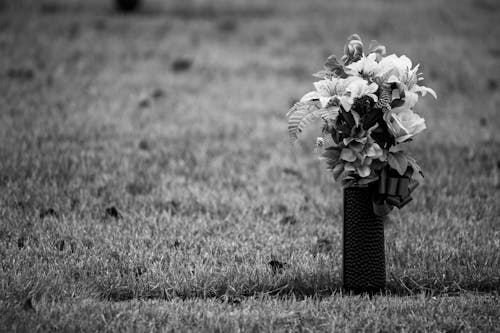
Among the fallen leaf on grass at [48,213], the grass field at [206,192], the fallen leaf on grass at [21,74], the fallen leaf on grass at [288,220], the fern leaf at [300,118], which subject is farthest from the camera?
the fallen leaf on grass at [21,74]

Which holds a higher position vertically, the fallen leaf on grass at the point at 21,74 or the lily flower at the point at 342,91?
the fallen leaf on grass at the point at 21,74

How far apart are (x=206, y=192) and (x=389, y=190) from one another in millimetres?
2120

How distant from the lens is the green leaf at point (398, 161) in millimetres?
3156

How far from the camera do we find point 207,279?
3.37 meters

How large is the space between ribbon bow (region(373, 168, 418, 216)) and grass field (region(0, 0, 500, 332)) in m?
0.52

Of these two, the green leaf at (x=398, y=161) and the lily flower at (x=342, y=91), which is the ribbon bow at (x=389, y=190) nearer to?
the green leaf at (x=398, y=161)

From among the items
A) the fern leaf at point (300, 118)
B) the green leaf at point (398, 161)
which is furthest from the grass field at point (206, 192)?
the fern leaf at point (300, 118)

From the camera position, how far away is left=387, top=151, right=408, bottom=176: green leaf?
3.16 meters

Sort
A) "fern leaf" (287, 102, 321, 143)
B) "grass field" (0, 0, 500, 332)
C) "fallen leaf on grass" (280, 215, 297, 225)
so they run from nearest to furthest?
"grass field" (0, 0, 500, 332) → "fern leaf" (287, 102, 321, 143) → "fallen leaf on grass" (280, 215, 297, 225)

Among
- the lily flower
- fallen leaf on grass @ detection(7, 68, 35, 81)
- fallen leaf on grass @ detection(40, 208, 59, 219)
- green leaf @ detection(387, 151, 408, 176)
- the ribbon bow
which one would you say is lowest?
fallen leaf on grass @ detection(40, 208, 59, 219)

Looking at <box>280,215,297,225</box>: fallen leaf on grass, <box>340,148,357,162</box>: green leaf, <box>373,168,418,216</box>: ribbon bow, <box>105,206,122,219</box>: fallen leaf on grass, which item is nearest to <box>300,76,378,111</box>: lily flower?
<box>340,148,357,162</box>: green leaf

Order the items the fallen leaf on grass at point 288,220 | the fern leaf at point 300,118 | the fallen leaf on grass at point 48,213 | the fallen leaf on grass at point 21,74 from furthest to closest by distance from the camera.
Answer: the fallen leaf on grass at point 21,74
the fallen leaf on grass at point 288,220
the fallen leaf on grass at point 48,213
the fern leaf at point 300,118

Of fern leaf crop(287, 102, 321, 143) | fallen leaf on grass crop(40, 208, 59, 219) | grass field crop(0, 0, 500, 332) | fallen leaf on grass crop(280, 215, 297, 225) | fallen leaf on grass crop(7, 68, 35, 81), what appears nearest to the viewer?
grass field crop(0, 0, 500, 332)

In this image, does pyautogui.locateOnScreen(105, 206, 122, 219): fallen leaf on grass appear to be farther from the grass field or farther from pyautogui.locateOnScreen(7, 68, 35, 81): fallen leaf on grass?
pyautogui.locateOnScreen(7, 68, 35, 81): fallen leaf on grass
